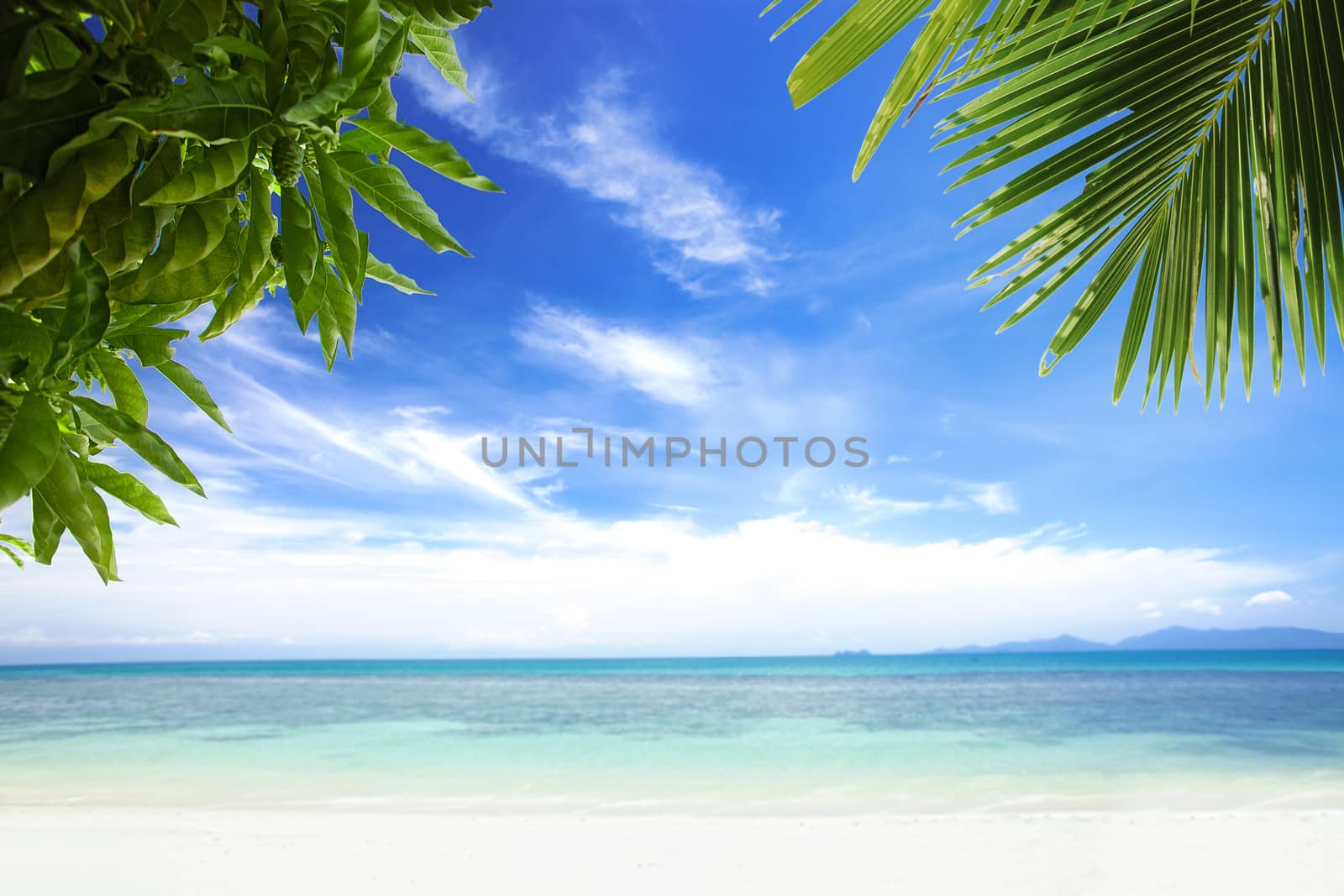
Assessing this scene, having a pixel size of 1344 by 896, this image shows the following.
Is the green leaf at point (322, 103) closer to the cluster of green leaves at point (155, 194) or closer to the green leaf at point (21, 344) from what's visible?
the cluster of green leaves at point (155, 194)

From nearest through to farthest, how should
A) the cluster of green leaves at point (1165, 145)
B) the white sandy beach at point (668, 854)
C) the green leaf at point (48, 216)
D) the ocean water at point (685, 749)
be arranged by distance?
the green leaf at point (48, 216) < the cluster of green leaves at point (1165, 145) < the white sandy beach at point (668, 854) < the ocean water at point (685, 749)

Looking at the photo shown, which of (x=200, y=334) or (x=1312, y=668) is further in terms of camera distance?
(x=1312, y=668)

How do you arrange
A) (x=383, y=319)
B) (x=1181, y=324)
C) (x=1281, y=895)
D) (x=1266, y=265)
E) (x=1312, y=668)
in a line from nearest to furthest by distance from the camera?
(x=1266, y=265)
(x=1181, y=324)
(x=1281, y=895)
(x=383, y=319)
(x=1312, y=668)

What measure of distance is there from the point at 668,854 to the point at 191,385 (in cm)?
506

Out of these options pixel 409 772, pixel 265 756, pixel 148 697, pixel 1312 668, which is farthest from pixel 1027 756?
pixel 1312 668

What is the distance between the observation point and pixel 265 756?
891 cm

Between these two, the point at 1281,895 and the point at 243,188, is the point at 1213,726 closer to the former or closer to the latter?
the point at 1281,895

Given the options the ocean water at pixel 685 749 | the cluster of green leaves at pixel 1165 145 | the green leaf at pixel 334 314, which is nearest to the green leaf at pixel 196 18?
the green leaf at pixel 334 314

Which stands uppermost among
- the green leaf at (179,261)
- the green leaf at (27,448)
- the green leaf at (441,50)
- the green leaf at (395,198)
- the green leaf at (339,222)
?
the green leaf at (441,50)

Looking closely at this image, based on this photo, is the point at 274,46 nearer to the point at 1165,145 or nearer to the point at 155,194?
the point at 155,194

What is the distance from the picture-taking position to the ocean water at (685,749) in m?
6.77

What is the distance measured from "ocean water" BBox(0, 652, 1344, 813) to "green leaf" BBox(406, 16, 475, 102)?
21.5 ft

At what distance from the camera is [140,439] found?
13.3 inches

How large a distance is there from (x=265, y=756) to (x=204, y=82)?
1053 centimetres
